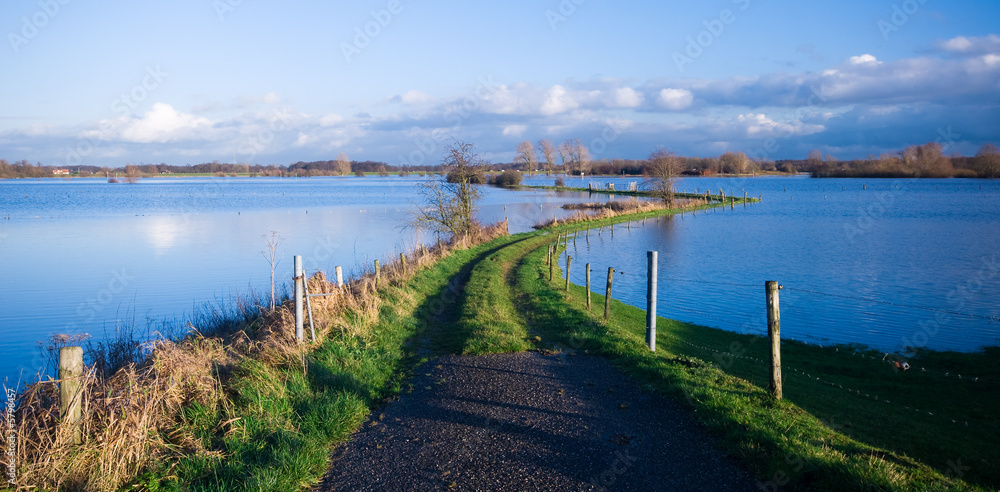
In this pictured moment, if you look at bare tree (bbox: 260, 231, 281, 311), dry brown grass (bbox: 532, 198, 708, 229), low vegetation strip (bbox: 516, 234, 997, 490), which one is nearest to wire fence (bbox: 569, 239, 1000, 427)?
low vegetation strip (bbox: 516, 234, 997, 490)

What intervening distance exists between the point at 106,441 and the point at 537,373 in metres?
5.32

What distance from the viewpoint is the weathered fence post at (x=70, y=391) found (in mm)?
5660

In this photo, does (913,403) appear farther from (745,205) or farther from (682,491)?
(745,205)

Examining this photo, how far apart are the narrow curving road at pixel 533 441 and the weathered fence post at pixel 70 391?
2416 mm

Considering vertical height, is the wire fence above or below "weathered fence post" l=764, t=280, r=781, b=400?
below

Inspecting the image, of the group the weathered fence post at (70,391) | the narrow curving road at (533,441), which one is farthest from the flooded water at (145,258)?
the narrow curving road at (533,441)

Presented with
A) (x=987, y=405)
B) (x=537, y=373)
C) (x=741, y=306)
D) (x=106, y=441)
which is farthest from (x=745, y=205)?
(x=106, y=441)

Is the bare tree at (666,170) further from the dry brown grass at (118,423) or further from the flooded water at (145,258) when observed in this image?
the dry brown grass at (118,423)

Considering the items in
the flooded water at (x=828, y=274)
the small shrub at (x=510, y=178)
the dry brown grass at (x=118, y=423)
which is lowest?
the flooded water at (x=828, y=274)

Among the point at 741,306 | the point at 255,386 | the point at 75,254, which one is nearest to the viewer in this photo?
the point at 255,386

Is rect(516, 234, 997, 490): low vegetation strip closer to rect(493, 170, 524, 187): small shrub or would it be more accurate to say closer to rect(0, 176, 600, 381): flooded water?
rect(0, 176, 600, 381): flooded water

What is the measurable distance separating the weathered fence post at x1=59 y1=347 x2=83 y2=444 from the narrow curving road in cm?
242

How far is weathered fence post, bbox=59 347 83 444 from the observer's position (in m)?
5.66

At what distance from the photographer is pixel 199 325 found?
1551cm
